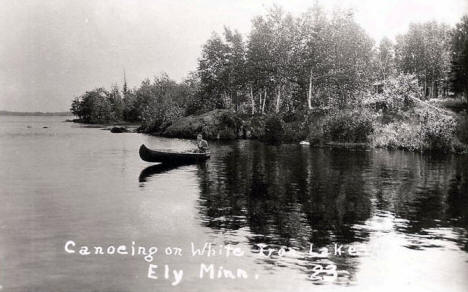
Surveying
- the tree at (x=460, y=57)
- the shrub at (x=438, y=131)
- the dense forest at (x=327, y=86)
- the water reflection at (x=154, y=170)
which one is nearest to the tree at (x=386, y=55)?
the dense forest at (x=327, y=86)

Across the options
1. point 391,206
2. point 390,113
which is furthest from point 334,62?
point 391,206

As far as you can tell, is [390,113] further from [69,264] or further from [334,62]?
[69,264]

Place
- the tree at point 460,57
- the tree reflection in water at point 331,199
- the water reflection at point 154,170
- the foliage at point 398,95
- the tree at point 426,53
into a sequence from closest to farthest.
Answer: the tree reflection in water at point 331,199 < the water reflection at point 154,170 < the tree at point 460,57 < the foliage at point 398,95 < the tree at point 426,53

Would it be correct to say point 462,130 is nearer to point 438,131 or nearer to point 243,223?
point 438,131

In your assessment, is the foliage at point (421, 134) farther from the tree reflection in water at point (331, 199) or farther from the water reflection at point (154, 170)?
the water reflection at point (154, 170)

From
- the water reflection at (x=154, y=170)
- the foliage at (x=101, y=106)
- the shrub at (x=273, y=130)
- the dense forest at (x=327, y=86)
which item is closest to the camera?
the water reflection at (x=154, y=170)

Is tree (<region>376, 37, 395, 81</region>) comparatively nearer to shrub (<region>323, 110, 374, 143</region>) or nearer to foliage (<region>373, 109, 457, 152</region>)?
shrub (<region>323, 110, 374, 143</region>)

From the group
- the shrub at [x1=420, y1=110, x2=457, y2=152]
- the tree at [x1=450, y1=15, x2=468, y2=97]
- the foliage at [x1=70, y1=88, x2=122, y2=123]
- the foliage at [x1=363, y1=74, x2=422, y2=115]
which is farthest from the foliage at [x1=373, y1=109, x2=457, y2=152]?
the foliage at [x1=70, y1=88, x2=122, y2=123]

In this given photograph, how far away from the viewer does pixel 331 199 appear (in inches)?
860

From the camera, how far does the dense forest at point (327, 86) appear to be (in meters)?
48.2

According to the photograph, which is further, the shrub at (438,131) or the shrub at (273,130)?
the shrub at (273,130)

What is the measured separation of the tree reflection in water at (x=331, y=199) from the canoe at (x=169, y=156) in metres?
1.15

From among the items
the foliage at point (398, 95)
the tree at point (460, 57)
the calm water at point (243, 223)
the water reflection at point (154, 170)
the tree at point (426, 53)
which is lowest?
the calm water at point (243, 223)

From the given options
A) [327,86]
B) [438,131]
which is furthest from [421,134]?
[327,86]
